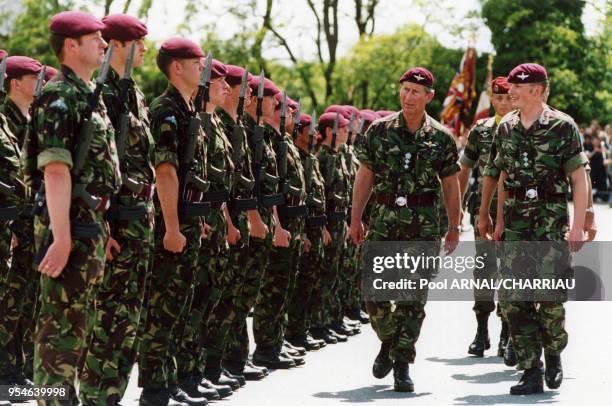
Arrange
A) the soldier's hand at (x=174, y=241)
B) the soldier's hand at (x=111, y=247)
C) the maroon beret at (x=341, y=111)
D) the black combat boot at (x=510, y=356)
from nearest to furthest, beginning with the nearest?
the soldier's hand at (x=111, y=247), the soldier's hand at (x=174, y=241), the black combat boot at (x=510, y=356), the maroon beret at (x=341, y=111)

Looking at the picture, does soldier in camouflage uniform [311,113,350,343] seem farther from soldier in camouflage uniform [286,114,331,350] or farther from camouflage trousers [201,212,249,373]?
camouflage trousers [201,212,249,373]

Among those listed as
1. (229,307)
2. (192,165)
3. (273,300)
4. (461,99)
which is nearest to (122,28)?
(192,165)

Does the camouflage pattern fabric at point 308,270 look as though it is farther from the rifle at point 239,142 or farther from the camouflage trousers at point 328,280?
the rifle at point 239,142

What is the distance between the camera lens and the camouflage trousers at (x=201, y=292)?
8227 mm

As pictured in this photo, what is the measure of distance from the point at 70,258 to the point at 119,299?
0.75 m

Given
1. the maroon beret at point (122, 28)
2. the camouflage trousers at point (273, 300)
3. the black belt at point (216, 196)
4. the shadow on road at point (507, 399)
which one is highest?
the maroon beret at point (122, 28)

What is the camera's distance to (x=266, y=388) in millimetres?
9211

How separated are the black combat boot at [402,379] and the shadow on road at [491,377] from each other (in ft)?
2.23

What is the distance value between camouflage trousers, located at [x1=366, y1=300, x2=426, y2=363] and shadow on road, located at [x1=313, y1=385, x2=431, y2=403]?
0.83 ft

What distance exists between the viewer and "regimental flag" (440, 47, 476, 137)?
2481 cm

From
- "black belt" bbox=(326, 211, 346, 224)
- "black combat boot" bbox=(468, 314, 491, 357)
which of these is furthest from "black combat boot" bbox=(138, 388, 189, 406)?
"black belt" bbox=(326, 211, 346, 224)

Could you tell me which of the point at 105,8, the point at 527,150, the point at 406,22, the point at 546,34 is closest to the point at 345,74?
the point at 406,22

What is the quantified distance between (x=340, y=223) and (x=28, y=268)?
13.9 feet

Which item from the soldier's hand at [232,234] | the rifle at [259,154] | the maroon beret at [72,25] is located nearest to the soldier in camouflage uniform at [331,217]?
the rifle at [259,154]
